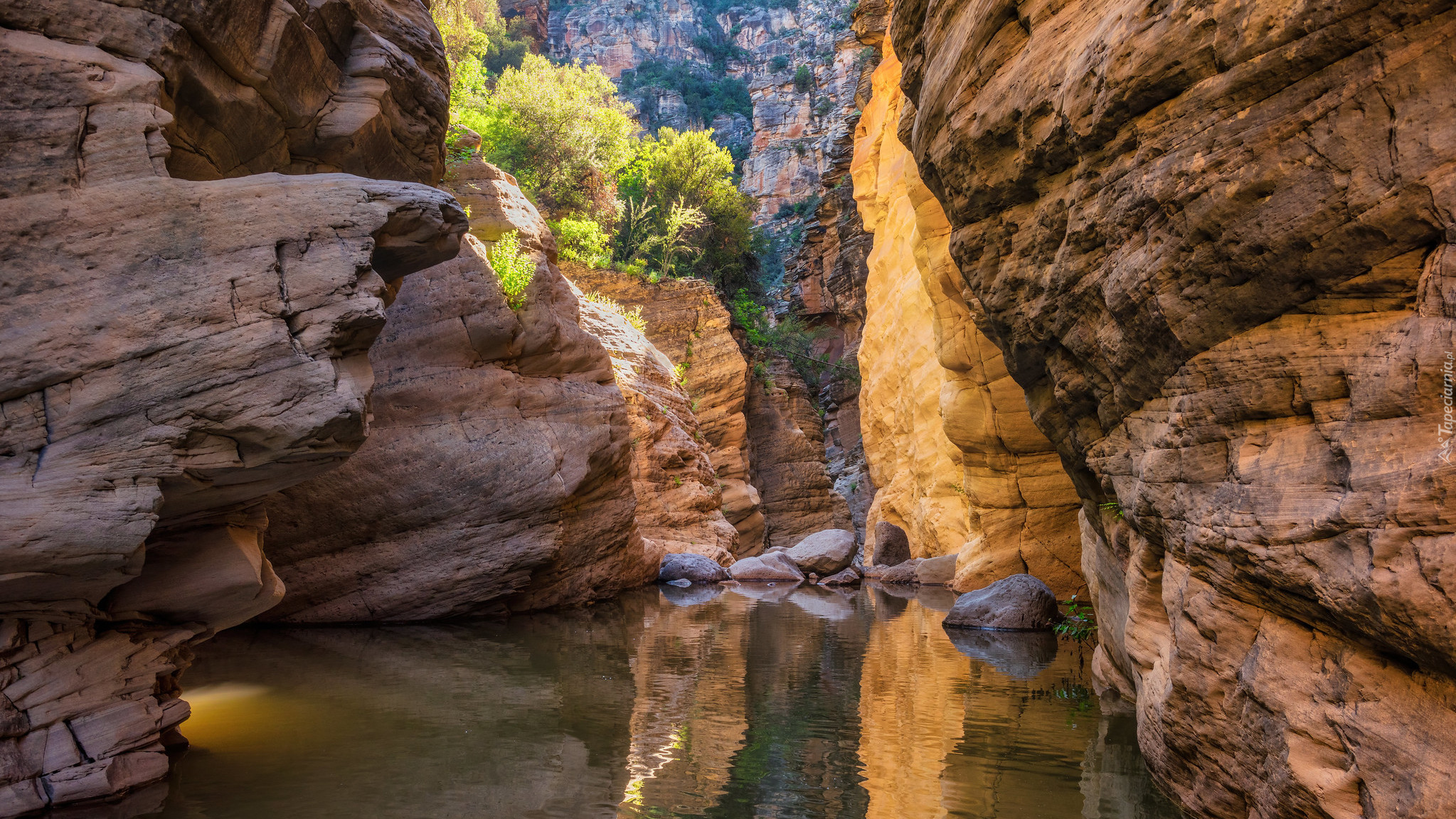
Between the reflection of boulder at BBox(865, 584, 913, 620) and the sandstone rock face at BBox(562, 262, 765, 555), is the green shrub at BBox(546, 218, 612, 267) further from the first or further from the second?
the reflection of boulder at BBox(865, 584, 913, 620)

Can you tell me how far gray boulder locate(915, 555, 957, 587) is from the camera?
62.5 ft

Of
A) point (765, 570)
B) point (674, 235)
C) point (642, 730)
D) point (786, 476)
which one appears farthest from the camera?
point (674, 235)

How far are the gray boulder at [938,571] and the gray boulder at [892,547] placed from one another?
→ 3234 millimetres

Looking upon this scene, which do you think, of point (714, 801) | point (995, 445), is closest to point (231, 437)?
point (714, 801)

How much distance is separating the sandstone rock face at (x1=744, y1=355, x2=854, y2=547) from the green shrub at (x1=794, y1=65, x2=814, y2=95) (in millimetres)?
35695

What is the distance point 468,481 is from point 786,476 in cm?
2004

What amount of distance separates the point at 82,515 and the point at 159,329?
122 centimetres

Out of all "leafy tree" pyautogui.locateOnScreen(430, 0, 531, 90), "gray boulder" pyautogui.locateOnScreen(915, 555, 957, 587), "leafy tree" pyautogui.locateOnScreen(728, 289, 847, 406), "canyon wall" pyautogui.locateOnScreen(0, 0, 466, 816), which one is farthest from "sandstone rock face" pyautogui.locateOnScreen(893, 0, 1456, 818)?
"leafy tree" pyautogui.locateOnScreen(728, 289, 847, 406)

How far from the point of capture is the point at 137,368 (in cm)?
517

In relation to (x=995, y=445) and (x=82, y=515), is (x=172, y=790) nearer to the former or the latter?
(x=82, y=515)

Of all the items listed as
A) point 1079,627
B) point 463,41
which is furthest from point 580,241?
point 1079,627

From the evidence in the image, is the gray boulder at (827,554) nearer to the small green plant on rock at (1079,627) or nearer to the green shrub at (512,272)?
the small green plant on rock at (1079,627)

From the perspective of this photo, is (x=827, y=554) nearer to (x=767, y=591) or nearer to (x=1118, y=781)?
(x=767, y=591)

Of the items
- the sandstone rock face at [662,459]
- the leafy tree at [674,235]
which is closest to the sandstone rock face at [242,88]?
the sandstone rock face at [662,459]
